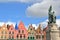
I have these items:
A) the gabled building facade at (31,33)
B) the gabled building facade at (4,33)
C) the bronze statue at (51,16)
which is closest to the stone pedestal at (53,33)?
the bronze statue at (51,16)

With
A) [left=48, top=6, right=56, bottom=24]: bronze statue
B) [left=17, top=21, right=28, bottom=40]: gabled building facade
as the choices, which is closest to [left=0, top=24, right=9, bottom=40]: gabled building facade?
[left=17, top=21, right=28, bottom=40]: gabled building facade

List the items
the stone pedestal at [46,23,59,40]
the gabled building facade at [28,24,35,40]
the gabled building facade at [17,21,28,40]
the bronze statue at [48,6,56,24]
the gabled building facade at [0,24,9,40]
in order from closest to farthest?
1. the stone pedestal at [46,23,59,40]
2. the bronze statue at [48,6,56,24]
3. the gabled building facade at [0,24,9,40]
4. the gabled building facade at [17,21,28,40]
5. the gabled building facade at [28,24,35,40]

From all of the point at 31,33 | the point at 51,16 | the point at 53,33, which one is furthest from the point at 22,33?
the point at 53,33

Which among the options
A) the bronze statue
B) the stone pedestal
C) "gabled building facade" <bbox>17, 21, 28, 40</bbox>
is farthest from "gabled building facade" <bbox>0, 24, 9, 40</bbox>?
the stone pedestal

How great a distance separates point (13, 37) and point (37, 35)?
8149 mm

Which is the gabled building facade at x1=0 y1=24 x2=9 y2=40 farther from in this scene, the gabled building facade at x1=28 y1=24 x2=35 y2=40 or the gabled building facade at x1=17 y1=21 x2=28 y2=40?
the gabled building facade at x1=28 y1=24 x2=35 y2=40

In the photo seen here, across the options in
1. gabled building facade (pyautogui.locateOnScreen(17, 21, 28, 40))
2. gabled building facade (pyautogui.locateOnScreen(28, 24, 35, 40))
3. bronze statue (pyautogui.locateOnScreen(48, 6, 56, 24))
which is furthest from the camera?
gabled building facade (pyautogui.locateOnScreen(28, 24, 35, 40))

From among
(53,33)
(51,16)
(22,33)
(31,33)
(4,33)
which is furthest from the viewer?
(31,33)

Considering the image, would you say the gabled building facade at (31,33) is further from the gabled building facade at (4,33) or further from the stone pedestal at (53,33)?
the stone pedestal at (53,33)

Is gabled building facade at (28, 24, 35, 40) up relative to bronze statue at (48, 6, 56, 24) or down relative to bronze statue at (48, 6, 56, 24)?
down

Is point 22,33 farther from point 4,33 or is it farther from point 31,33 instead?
point 4,33

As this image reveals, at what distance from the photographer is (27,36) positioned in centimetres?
7694

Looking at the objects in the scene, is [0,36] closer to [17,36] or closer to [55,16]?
[17,36]

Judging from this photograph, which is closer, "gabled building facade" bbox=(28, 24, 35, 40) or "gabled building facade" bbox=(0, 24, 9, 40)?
"gabled building facade" bbox=(0, 24, 9, 40)
